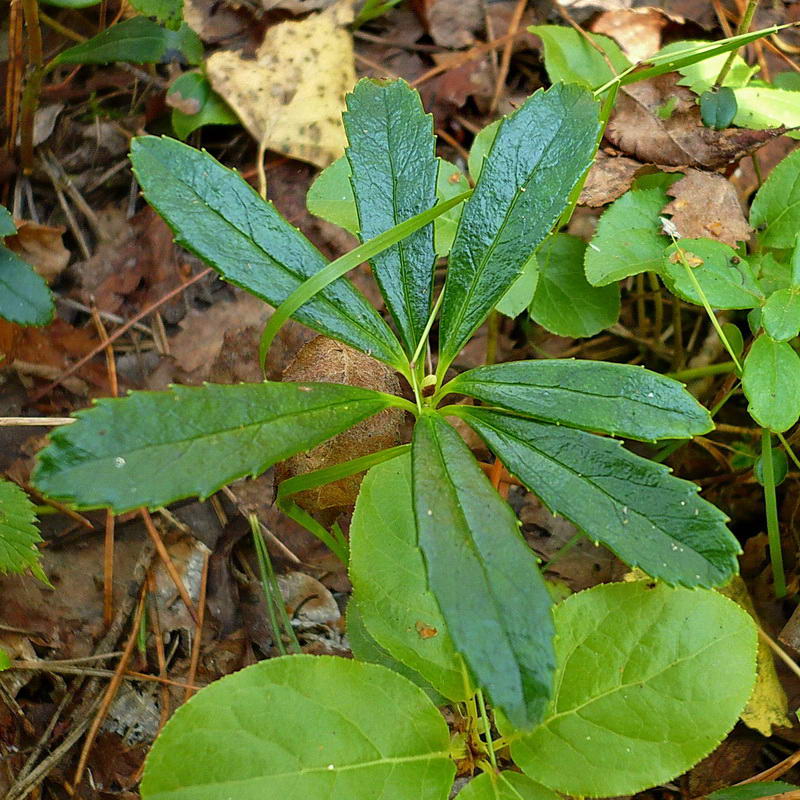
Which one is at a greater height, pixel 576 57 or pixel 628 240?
pixel 576 57

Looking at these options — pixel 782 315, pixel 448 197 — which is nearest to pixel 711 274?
pixel 782 315

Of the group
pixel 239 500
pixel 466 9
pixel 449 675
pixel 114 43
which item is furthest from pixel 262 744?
pixel 466 9

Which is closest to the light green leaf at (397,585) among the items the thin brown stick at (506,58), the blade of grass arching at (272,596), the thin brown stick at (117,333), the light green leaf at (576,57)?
the blade of grass arching at (272,596)

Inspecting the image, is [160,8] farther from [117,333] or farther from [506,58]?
[506,58]

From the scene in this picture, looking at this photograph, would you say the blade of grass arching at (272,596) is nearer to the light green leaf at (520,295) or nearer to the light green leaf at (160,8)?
the light green leaf at (520,295)

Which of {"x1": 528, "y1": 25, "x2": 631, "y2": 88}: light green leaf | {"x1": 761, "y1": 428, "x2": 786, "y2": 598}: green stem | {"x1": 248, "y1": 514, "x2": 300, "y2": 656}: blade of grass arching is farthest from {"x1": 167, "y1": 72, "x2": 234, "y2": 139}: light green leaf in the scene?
{"x1": 761, "y1": 428, "x2": 786, "y2": 598}: green stem

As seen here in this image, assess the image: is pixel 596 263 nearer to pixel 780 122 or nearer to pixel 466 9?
pixel 780 122
